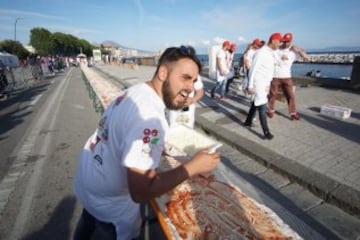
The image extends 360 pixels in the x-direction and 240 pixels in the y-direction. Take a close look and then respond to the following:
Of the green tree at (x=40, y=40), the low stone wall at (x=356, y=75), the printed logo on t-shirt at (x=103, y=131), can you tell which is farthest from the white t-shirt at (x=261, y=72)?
the green tree at (x=40, y=40)

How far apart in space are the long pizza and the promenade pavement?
69.9 inches

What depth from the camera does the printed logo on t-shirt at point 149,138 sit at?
1104mm

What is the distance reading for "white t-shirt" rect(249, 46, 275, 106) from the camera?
435cm

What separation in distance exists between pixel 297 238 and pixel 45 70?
113 feet

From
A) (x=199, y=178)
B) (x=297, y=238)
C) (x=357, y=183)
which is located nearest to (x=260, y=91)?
(x=357, y=183)

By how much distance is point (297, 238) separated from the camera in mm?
1324

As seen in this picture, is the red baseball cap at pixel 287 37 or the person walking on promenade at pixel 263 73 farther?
the red baseball cap at pixel 287 37

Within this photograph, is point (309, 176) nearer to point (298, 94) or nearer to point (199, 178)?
point (199, 178)

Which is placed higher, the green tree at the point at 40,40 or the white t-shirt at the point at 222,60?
the green tree at the point at 40,40

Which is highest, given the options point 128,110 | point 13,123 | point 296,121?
point 128,110

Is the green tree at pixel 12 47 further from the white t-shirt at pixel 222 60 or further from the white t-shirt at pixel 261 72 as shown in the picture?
the white t-shirt at pixel 261 72

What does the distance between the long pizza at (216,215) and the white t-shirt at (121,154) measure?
0.31 m

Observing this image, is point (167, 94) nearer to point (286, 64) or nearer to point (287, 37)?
point (286, 64)

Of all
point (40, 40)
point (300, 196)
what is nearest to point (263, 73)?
point (300, 196)
